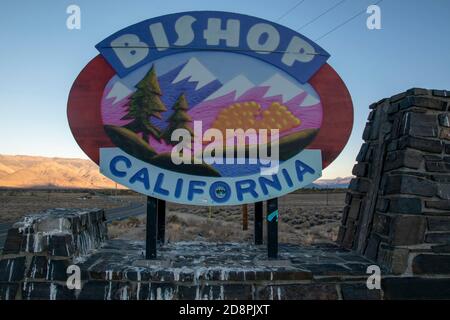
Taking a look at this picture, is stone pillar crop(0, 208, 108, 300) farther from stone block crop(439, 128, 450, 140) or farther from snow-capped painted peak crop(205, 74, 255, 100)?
stone block crop(439, 128, 450, 140)

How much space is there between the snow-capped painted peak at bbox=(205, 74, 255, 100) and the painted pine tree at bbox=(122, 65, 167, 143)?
2.61 ft

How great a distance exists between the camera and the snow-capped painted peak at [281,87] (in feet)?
15.7

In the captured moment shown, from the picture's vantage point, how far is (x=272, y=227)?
454 cm

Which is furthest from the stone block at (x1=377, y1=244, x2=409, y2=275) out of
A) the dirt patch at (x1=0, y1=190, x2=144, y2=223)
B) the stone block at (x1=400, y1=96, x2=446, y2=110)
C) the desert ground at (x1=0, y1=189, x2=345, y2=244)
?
the dirt patch at (x1=0, y1=190, x2=144, y2=223)

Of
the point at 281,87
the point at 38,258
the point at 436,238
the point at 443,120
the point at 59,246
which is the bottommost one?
the point at 38,258

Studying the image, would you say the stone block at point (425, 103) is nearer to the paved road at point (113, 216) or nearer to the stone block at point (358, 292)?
the stone block at point (358, 292)

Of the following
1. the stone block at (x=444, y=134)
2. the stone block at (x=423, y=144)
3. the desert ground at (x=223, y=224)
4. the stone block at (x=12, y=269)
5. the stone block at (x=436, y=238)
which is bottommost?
the desert ground at (x=223, y=224)

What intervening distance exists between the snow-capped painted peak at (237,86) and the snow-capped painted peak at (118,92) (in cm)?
116

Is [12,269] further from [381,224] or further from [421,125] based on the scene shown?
[421,125]

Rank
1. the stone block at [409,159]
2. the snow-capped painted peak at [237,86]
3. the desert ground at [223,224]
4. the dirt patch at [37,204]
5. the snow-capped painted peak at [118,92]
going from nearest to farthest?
the stone block at [409,159]
the snow-capped painted peak at [118,92]
the snow-capped painted peak at [237,86]
the desert ground at [223,224]
the dirt patch at [37,204]

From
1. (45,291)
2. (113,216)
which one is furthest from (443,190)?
(113,216)

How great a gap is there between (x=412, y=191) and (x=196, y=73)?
Result: 2886 millimetres

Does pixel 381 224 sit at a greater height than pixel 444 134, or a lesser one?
lesser

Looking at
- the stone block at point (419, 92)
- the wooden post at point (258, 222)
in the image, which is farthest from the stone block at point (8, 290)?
the stone block at point (419, 92)
